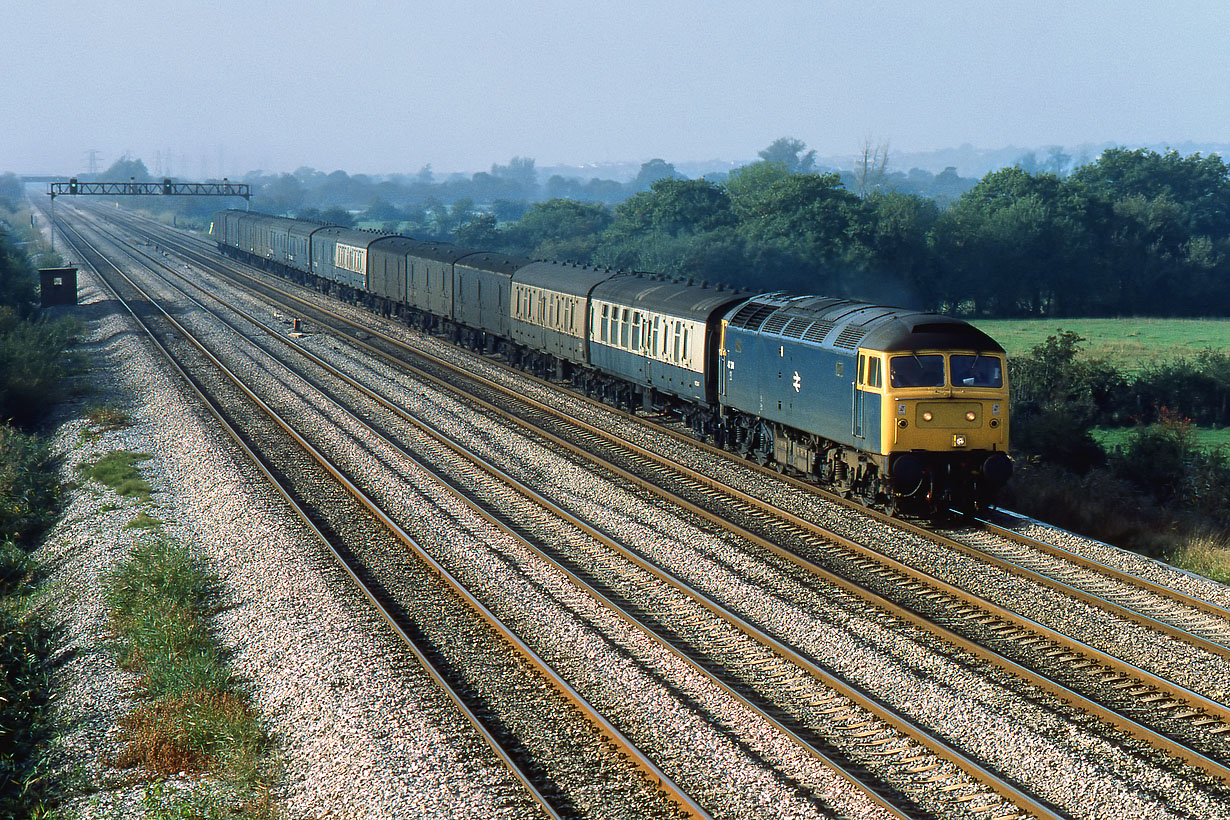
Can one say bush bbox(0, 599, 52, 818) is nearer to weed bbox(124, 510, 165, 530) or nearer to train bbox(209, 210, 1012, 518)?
weed bbox(124, 510, 165, 530)

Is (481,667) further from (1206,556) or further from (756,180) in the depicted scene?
(756,180)

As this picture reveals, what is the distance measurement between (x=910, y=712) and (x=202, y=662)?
8.02 m

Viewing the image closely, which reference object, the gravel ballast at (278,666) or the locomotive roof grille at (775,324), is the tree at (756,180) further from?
the gravel ballast at (278,666)

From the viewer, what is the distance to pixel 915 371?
1788cm

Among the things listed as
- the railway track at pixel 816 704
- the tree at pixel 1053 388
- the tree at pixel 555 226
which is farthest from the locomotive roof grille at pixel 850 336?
the tree at pixel 555 226

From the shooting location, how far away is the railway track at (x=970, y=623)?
1118 cm

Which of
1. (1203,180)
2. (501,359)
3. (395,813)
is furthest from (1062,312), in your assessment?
(395,813)

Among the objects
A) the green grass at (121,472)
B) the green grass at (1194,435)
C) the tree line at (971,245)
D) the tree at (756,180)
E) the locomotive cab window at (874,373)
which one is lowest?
the green grass at (1194,435)

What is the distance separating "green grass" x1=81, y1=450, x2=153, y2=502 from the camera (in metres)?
22.0

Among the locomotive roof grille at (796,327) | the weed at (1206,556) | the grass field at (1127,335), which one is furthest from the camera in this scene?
the grass field at (1127,335)

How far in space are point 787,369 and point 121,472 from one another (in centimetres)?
1399

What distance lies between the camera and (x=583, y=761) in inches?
412

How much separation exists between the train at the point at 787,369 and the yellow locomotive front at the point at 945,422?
2cm

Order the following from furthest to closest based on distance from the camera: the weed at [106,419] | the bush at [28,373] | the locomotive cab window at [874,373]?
the bush at [28,373]
the weed at [106,419]
the locomotive cab window at [874,373]
